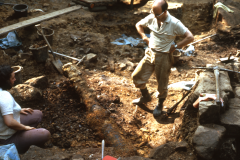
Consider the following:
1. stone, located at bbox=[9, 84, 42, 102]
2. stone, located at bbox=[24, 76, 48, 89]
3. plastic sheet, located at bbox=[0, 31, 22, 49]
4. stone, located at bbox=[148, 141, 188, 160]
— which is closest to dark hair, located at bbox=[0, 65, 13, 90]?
stone, located at bbox=[9, 84, 42, 102]

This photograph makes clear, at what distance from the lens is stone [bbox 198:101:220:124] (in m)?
2.81

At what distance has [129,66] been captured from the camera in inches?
245

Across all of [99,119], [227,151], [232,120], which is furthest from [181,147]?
[99,119]

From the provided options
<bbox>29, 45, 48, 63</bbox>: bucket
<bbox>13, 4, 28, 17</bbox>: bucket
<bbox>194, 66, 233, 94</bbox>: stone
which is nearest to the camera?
<bbox>194, 66, 233, 94</bbox>: stone

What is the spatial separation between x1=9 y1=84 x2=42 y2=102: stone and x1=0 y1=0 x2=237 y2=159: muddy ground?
15 cm

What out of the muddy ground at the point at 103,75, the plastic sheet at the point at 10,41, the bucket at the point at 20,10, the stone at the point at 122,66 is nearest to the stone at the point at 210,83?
the muddy ground at the point at 103,75

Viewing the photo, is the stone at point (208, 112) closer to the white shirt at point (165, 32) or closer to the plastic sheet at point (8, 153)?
the white shirt at point (165, 32)

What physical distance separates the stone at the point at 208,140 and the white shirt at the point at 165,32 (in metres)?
1.58

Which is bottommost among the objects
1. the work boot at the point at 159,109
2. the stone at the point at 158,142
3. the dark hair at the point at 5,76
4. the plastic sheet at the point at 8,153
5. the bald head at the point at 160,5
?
the stone at the point at 158,142

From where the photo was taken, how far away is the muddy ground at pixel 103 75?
362cm

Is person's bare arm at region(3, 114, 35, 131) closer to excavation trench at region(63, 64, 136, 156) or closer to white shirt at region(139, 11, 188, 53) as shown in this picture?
excavation trench at region(63, 64, 136, 156)

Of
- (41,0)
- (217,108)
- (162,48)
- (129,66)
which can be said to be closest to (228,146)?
(217,108)

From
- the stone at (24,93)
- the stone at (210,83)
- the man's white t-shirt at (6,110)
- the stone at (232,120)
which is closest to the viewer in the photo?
the man's white t-shirt at (6,110)

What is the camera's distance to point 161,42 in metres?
3.68
